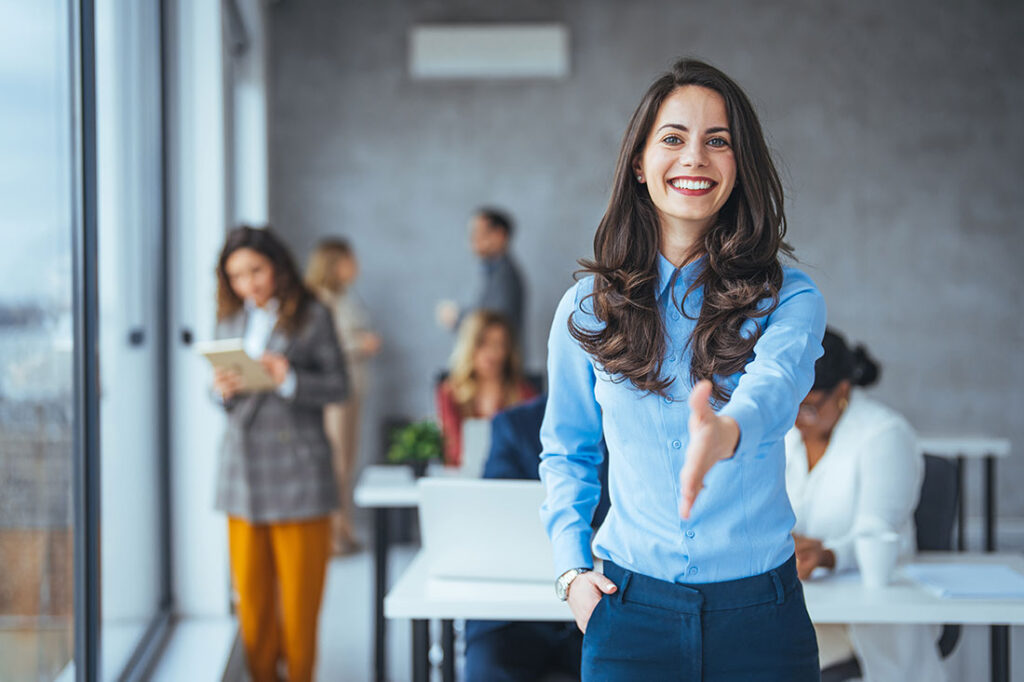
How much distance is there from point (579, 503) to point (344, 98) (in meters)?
4.92

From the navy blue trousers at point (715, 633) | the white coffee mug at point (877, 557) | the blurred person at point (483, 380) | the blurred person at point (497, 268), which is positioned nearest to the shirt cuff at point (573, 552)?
the navy blue trousers at point (715, 633)

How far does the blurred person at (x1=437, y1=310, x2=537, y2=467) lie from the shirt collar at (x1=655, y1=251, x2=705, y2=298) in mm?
2634

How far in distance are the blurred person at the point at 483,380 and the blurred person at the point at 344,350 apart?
4.86ft

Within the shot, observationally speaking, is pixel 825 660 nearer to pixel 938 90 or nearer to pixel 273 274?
pixel 273 274

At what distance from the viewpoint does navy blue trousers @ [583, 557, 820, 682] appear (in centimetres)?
135

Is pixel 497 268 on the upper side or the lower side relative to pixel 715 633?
upper

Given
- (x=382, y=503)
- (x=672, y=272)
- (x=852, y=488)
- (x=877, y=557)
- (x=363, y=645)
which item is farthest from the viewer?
(x=363, y=645)

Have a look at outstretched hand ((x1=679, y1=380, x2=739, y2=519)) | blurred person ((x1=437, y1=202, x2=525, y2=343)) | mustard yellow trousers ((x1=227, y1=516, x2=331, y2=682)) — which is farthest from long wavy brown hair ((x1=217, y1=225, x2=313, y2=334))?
blurred person ((x1=437, y1=202, x2=525, y2=343))

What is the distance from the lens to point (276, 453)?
3.18 metres

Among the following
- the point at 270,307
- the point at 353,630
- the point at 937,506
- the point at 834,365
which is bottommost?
the point at 353,630

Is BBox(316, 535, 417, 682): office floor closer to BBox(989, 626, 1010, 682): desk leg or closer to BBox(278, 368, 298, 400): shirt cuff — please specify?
BBox(278, 368, 298, 400): shirt cuff

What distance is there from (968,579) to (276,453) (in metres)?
1.94

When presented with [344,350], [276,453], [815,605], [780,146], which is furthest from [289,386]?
[780,146]

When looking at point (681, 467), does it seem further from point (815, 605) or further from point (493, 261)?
point (493, 261)
